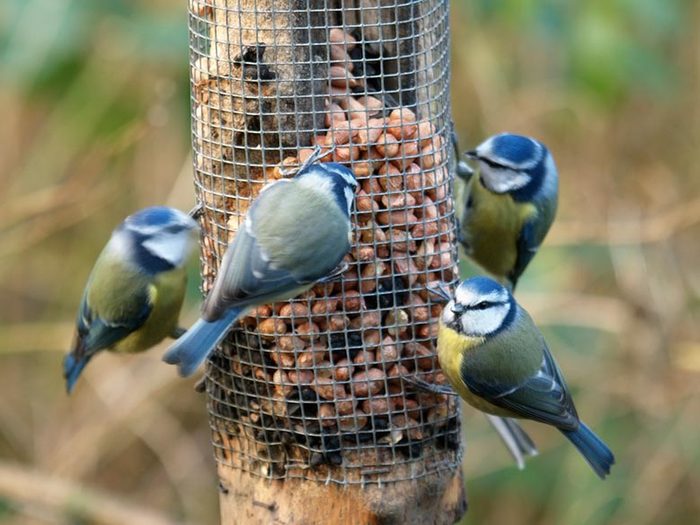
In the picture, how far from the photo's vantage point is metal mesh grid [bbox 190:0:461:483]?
357 cm

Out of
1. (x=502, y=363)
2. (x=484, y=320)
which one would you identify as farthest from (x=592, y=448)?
(x=484, y=320)

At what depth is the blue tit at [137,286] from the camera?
385 centimetres

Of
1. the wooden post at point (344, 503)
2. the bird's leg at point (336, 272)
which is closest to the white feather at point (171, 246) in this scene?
the bird's leg at point (336, 272)

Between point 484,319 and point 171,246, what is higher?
point 171,246

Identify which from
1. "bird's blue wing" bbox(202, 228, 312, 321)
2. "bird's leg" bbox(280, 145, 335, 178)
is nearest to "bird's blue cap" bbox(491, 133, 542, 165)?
"bird's leg" bbox(280, 145, 335, 178)

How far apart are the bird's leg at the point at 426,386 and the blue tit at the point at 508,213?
87 centimetres

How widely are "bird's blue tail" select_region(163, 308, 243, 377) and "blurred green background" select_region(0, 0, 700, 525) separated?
1052 millimetres

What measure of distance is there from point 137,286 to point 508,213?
1.41 m

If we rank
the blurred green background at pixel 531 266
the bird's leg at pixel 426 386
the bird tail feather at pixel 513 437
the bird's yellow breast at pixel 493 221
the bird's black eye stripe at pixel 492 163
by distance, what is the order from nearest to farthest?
the bird's leg at pixel 426 386, the bird tail feather at pixel 513 437, the bird's black eye stripe at pixel 492 163, the bird's yellow breast at pixel 493 221, the blurred green background at pixel 531 266

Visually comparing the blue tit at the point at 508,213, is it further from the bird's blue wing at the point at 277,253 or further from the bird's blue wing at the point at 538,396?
the bird's blue wing at the point at 277,253

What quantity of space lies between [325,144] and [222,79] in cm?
38

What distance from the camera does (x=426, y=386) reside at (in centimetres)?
369

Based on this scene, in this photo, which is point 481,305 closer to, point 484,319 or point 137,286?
point 484,319

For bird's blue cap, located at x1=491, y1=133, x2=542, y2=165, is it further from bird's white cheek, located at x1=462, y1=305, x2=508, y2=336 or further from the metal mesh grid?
bird's white cheek, located at x1=462, y1=305, x2=508, y2=336
